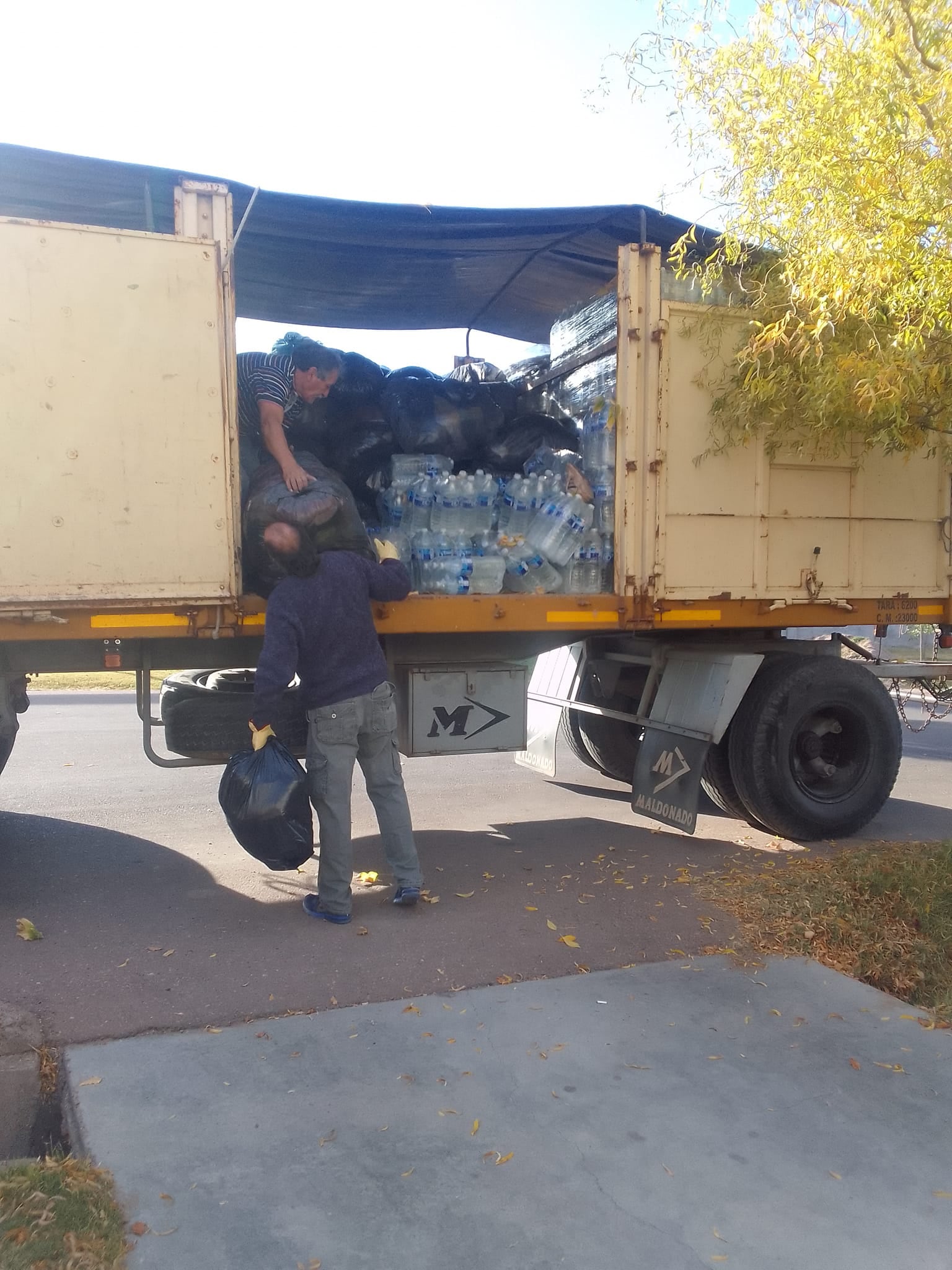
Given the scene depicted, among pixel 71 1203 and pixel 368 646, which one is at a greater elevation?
pixel 368 646

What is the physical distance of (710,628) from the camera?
6.09m

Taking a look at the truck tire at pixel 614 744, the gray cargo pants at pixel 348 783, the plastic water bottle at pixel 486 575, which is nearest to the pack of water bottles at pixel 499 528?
the plastic water bottle at pixel 486 575

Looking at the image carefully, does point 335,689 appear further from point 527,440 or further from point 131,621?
point 527,440

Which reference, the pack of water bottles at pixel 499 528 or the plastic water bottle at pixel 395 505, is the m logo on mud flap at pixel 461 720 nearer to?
the pack of water bottles at pixel 499 528

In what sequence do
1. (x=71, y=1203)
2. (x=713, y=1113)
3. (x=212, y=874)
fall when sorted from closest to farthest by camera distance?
1. (x=71, y=1203)
2. (x=713, y=1113)
3. (x=212, y=874)

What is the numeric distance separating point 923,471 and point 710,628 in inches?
64.8

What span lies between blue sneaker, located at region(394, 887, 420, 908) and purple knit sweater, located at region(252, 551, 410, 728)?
38.3 inches

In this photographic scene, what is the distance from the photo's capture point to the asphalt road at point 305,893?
379 centimetres

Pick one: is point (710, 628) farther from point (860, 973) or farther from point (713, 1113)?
point (713, 1113)

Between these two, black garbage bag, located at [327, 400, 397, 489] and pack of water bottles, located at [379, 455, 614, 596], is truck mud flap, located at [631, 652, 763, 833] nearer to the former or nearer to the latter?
pack of water bottles, located at [379, 455, 614, 596]

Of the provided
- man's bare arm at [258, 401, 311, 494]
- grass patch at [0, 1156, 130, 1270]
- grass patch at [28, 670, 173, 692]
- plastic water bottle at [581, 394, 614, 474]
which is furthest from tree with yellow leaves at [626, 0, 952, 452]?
grass patch at [28, 670, 173, 692]

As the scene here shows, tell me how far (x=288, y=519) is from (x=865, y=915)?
127 inches

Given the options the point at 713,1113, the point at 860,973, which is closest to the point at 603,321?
the point at 860,973

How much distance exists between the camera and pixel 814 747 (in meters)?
6.02
